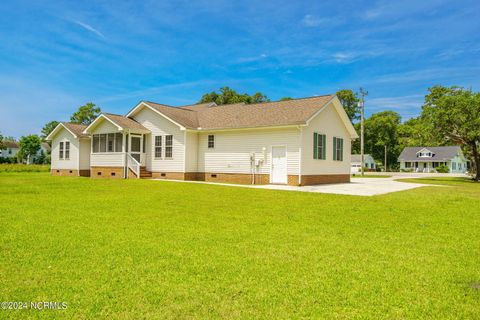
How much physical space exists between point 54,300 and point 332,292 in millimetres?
2819

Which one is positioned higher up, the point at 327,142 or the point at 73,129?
the point at 73,129

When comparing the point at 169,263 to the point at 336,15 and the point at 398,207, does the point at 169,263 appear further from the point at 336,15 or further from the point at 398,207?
the point at 336,15

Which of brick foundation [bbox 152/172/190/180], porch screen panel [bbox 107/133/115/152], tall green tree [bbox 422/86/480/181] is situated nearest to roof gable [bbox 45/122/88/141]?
porch screen panel [bbox 107/133/115/152]

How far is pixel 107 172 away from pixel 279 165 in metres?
12.5

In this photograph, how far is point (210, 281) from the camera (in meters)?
3.91

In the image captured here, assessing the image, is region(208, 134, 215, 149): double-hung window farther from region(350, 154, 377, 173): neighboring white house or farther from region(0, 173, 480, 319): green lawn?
region(350, 154, 377, 173): neighboring white house

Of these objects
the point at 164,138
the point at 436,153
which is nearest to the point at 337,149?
the point at 164,138

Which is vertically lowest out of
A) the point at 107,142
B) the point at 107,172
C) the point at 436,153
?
the point at 107,172

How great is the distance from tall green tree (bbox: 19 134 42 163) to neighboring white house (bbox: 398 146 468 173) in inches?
3305

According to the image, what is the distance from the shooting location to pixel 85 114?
2458 inches

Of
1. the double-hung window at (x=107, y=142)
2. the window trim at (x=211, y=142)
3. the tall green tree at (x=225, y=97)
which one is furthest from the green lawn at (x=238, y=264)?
the tall green tree at (x=225, y=97)

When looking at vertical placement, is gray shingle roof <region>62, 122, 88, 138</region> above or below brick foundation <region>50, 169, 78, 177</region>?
above

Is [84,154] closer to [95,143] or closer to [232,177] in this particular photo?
[95,143]

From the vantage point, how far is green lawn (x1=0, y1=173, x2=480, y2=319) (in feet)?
10.8
